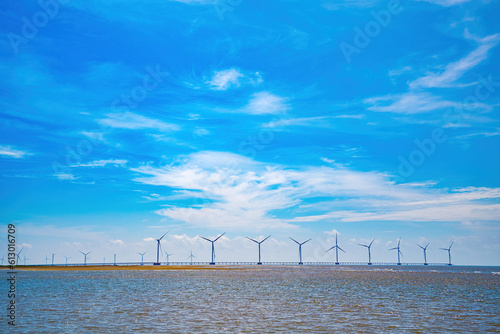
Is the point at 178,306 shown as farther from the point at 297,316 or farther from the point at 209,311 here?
the point at 297,316

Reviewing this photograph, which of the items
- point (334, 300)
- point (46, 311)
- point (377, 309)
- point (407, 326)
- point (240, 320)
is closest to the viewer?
point (407, 326)

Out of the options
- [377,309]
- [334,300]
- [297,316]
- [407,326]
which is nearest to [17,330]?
[297,316]

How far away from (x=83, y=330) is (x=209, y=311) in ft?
59.5

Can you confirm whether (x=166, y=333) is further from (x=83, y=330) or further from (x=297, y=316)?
(x=297, y=316)

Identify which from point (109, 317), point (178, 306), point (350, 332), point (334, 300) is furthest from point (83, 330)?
point (334, 300)

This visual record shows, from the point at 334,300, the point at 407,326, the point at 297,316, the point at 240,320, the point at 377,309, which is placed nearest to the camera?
the point at 407,326

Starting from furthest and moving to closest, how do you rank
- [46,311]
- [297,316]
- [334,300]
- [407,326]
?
[334,300]
[46,311]
[297,316]
[407,326]

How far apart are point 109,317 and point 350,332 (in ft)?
88.2

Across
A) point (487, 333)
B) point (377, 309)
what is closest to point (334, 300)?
point (377, 309)

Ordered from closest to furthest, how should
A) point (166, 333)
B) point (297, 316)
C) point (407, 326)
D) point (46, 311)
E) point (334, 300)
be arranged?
point (166, 333), point (407, 326), point (297, 316), point (46, 311), point (334, 300)

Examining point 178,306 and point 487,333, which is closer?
point 487,333

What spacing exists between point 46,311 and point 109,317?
35.5 ft

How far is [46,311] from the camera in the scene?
176 ft

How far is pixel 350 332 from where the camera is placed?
131 ft
